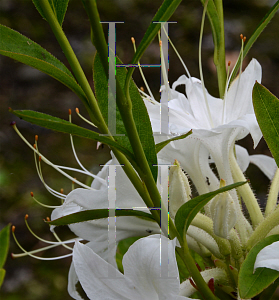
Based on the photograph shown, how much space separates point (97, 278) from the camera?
33cm

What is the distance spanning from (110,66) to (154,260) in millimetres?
148

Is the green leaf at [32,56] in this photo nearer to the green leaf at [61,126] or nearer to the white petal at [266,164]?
the green leaf at [61,126]

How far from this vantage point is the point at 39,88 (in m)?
1.49

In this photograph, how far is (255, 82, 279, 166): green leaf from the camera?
0.32 metres

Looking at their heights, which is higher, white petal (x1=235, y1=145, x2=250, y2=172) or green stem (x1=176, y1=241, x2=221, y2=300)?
white petal (x1=235, y1=145, x2=250, y2=172)

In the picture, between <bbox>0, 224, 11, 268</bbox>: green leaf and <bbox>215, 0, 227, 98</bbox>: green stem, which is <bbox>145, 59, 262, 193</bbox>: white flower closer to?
<bbox>215, 0, 227, 98</bbox>: green stem

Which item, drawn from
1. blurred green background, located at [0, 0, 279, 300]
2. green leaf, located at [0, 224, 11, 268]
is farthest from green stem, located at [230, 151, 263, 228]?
blurred green background, located at [0, 0, 279, 300]

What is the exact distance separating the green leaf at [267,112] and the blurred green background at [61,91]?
3.50 feet

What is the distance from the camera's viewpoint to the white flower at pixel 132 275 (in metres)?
0.29

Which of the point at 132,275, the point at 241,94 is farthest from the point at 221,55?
the point at 132,275

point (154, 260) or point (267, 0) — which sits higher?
point (267, 0)

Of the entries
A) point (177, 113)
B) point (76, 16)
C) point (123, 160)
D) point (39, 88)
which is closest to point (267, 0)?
point (76, 16)

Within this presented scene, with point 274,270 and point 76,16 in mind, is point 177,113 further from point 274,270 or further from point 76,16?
point 76,16

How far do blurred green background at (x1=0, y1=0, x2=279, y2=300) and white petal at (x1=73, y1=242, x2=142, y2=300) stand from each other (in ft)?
3.40
